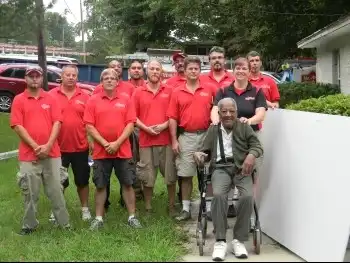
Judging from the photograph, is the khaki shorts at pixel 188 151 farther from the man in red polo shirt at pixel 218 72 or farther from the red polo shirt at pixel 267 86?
the red polo shirt at pixel 267 86

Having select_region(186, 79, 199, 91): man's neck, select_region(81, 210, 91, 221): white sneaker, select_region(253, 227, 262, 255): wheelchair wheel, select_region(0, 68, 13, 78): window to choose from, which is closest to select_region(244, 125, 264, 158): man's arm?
select_region(253, 227, 262, 255): wheelchair wheel

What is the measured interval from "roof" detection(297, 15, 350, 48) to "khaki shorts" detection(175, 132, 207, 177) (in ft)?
34.5

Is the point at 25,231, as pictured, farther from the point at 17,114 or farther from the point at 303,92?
the point at 303,92

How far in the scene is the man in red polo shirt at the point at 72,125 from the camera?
678 centimetres

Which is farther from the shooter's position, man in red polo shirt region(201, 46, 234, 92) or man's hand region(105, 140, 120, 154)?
man in red polo shirt region(201, 46, 234, 92)

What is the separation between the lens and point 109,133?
6477 mm

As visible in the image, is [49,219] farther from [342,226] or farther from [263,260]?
[342,226]

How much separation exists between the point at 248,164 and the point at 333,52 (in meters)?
16.2

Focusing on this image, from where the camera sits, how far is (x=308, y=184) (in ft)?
17.8

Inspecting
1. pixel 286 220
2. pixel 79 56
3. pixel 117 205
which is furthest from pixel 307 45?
pixel 79 56

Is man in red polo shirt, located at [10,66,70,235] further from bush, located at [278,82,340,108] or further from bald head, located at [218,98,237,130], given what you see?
bush, located at [278,82,340,108]

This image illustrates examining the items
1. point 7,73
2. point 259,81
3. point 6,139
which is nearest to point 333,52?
point 6,139

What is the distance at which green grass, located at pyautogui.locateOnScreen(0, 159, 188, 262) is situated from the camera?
538 centimetres

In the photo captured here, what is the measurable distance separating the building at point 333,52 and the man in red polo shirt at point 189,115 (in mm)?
10543
